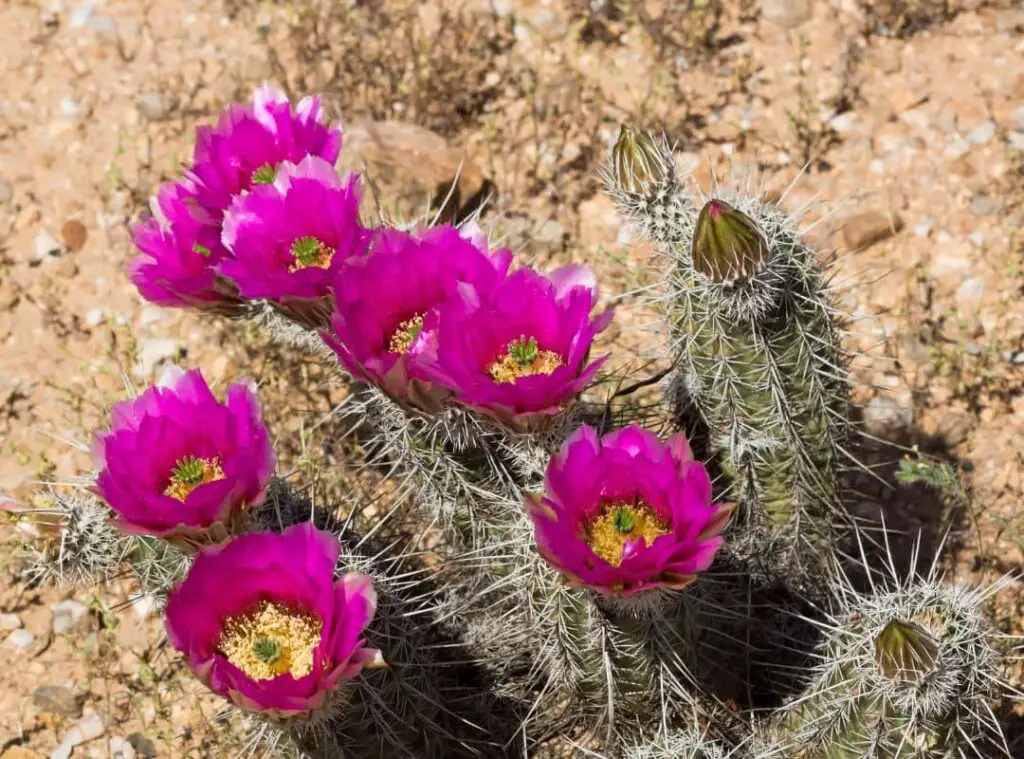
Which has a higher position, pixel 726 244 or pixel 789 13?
pixel 726 244

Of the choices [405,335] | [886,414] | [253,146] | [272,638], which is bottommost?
[886,414]

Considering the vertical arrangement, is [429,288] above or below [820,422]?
above

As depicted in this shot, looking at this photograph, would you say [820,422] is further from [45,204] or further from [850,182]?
[45,204]

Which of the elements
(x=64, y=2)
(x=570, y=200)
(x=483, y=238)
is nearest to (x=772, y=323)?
(x=483, y=238)

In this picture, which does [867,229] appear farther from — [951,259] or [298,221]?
[298,221]

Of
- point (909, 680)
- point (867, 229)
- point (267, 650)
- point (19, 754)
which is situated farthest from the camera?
point (867, 229)

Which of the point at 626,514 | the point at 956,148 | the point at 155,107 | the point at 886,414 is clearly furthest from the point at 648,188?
the point at 155,107
